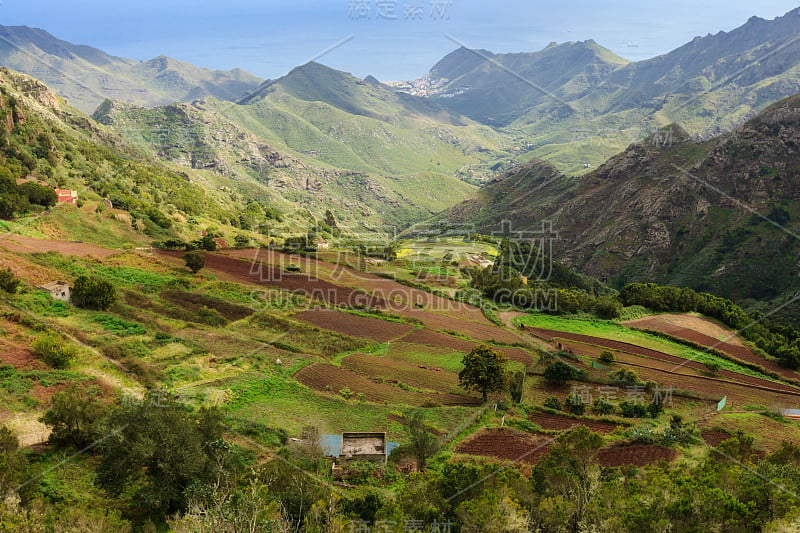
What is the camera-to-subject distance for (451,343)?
2110 inches

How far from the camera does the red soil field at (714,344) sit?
165ft

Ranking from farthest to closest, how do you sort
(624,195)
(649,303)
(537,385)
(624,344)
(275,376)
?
(624,195) → (649,303) → (624,344) → (537,385) → (275,376)

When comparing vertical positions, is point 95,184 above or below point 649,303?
above

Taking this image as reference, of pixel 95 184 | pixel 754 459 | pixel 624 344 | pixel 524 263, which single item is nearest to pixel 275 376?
pixel 754 459

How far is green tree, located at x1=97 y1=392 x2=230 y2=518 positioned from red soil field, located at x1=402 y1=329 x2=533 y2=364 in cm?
3144

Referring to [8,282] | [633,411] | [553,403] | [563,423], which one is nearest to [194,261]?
[8,282]

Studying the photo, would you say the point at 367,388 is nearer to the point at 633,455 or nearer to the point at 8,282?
the point at 633,455

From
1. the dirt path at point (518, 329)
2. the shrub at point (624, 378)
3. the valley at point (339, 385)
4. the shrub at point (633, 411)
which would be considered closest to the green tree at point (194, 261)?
the valley at point (339, 385)

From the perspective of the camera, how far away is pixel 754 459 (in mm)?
29906

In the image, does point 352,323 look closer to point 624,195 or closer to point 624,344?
point 624,344

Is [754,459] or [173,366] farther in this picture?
[173,366]

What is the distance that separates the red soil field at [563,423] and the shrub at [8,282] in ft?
143

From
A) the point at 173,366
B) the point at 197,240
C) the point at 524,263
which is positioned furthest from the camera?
the point at 524,263

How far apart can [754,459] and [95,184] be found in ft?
309
